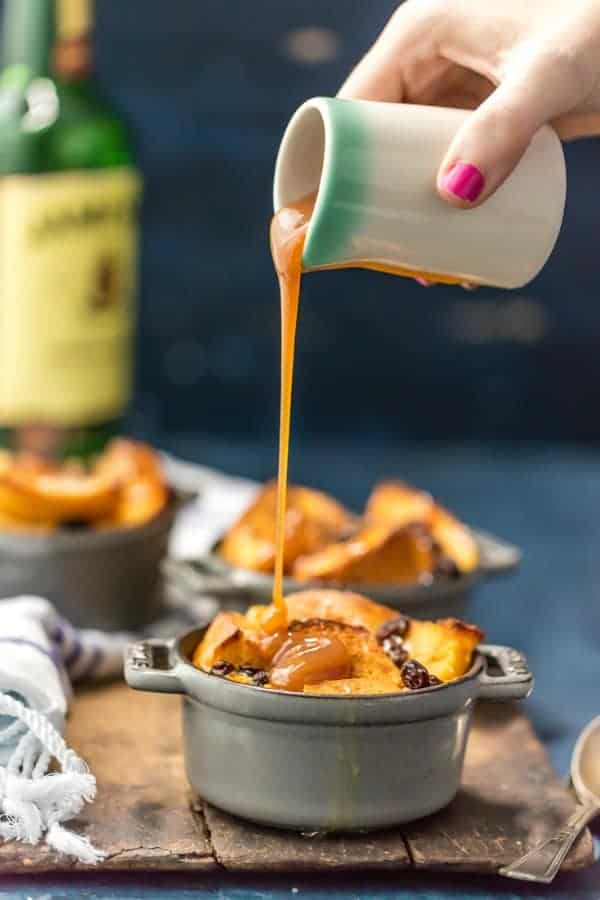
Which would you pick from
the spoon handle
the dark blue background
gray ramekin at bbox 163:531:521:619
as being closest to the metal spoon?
the spoon handle

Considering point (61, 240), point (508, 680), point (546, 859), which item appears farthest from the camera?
point (61, 240)

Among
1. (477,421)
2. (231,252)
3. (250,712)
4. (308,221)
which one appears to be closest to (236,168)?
(231,252)

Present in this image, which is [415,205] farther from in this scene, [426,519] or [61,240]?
[61,240]

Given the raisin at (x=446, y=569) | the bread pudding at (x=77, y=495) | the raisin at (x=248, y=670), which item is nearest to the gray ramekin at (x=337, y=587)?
the raisin at (x=446, y=569)

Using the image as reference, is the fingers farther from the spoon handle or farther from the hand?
the spoon handle

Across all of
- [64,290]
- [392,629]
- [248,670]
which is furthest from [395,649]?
[64,290]

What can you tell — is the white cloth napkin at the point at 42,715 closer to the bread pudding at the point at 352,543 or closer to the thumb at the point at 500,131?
the bread pudding at the point at 352,543

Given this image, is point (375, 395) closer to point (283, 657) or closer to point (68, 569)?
point (68, 569)
